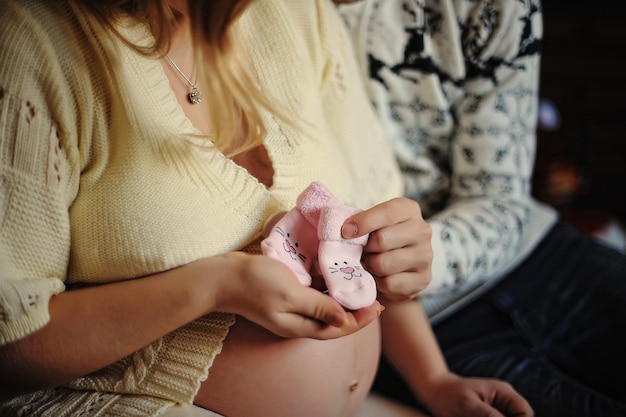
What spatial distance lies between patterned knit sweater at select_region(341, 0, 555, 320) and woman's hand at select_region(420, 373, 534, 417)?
0.53 ft

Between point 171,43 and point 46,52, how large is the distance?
0.16m

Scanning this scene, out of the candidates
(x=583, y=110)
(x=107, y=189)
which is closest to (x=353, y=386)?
(x=107, y=189)

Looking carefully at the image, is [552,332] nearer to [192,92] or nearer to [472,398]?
[472,398]

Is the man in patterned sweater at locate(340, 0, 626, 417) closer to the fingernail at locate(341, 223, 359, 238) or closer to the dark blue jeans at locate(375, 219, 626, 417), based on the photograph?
the dark blue jeans at locate(375, 219, 626, 417)

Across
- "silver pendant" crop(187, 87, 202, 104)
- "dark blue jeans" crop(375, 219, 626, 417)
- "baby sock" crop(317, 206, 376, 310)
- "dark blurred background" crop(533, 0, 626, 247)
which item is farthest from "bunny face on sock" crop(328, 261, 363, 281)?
"dark blurred background" crop(533, 0, 626, 247)

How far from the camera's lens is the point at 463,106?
1018 millimetres

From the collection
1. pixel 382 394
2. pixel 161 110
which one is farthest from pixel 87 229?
pixel 382 394

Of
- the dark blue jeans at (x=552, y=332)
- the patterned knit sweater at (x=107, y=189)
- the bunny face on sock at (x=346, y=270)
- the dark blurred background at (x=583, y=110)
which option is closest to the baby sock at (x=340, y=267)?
the bunny face on sock at (x=346, y=270)

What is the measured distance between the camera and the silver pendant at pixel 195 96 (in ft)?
Answer: 2.28

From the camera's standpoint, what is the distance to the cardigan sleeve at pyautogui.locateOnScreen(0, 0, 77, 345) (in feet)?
1.82

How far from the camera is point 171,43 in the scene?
27.3 inches

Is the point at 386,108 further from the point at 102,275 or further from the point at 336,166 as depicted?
the point at 102,275

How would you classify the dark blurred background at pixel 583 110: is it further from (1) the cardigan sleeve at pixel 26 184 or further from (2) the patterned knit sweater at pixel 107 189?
(1) the cardigan sleeve at pixel 26 184

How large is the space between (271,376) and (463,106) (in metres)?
0.62
